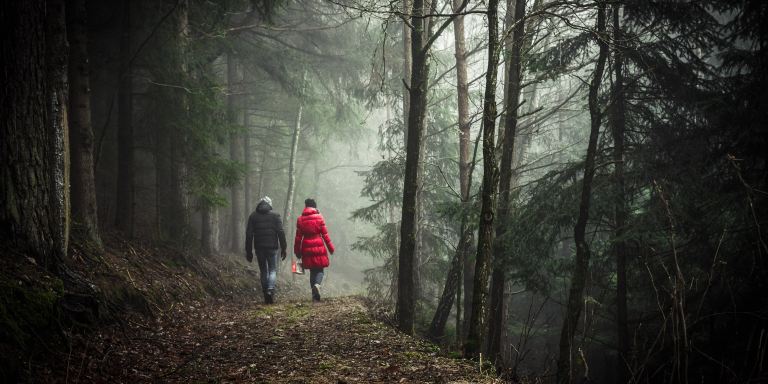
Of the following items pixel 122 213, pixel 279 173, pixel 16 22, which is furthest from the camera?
pixel 279 173

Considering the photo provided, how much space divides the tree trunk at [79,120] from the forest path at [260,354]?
6.81ft

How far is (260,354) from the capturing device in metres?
5.69

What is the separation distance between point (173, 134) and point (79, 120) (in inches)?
112

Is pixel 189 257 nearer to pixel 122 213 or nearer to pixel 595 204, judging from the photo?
pixel 122 213

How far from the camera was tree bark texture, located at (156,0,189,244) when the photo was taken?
10.1m

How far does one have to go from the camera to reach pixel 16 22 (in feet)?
16.5

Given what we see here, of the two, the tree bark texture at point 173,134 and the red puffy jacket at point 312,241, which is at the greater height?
the tree bark texture at point 173,134

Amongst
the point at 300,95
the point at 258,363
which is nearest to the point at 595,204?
the point at 258,363

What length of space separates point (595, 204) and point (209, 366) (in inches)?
270

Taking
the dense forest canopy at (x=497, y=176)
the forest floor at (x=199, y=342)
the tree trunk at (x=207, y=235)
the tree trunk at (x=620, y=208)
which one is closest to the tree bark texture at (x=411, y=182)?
the dense forest canopy at (x=497, y=176)

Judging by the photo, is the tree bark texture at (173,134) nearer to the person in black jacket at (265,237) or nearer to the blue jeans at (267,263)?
the person in black jacket at (265,237)

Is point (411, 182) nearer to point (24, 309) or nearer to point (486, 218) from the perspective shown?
point (486, 218)

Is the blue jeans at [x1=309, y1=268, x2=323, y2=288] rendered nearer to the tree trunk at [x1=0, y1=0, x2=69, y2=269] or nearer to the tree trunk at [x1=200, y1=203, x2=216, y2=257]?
the tree trunk at [x1=200, y1=203, x2=216, y2=257]

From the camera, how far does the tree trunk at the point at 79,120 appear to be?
753cm
